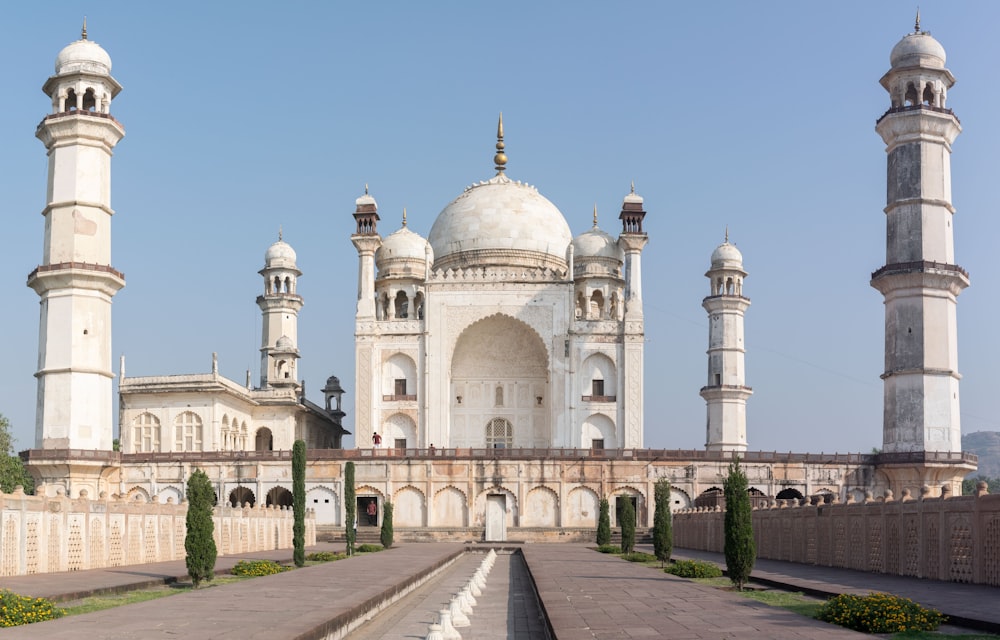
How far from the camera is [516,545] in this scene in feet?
125

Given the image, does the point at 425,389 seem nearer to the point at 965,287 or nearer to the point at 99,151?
the point at 99,151

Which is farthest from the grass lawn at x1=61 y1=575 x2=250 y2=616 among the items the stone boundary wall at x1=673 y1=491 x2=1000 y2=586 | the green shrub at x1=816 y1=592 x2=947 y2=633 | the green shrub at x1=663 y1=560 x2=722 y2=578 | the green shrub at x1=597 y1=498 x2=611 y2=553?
the green shrub at x1=597 y1=498 x2=611 y2=553

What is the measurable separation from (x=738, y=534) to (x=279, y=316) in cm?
4394

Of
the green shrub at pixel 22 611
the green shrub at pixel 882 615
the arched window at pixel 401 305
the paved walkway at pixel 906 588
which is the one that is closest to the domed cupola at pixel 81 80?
the arched window at pixel 401 305

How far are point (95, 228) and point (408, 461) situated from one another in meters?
13.9

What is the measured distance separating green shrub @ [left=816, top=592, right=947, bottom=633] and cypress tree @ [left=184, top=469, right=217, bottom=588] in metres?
10.00

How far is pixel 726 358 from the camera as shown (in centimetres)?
5544

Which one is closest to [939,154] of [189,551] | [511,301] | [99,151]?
[511,301]

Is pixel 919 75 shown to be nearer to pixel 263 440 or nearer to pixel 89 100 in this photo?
pixel 89 100

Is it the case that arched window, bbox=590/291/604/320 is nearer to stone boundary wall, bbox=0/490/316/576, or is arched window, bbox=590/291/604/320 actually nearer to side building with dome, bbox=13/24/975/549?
side building with dome, bbox=13/24/975/549

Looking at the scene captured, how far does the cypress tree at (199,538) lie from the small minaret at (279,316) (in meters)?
38.0

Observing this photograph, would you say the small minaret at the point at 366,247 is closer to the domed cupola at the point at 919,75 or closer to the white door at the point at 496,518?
the white door at the point at 496,518

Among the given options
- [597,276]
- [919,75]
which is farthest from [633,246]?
[919,75]

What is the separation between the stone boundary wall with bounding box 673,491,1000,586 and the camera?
1648 centimetres
